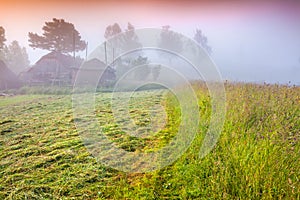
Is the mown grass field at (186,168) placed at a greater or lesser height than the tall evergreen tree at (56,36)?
lesser

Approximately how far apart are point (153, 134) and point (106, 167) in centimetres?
206

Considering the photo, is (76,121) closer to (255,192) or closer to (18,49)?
(255,192)

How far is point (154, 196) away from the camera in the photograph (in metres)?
2.86

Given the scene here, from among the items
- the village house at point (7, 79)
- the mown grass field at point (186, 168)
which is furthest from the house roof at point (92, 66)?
the village house at point (7, 79)

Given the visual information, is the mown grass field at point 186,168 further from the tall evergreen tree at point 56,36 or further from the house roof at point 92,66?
the tall evergreen tree at point 56,36

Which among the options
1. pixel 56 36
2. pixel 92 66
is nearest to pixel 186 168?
pixel 92 66

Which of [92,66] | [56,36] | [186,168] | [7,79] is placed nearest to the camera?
[186,168]

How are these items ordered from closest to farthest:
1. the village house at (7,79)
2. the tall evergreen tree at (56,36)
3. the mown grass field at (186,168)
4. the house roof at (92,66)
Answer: the mown grass field at (186,168)
the house roof at (92,66)
the village house at (7,79)
the tall evergreen tree at (56,36)

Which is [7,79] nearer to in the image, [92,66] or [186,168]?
[92,66]

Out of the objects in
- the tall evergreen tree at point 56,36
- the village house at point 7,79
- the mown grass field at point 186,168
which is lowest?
the mown grass field at point 186,168

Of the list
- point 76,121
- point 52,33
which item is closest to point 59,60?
point 52,33

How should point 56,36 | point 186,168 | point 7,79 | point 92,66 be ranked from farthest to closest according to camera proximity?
point 56,36, point 7,79, point 92,66, point 186,168

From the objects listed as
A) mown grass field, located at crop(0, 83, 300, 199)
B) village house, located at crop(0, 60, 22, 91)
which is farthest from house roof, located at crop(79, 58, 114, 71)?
village house, located at crop(0, 60, 22, 91)

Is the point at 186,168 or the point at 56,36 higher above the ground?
the point at 56,36
